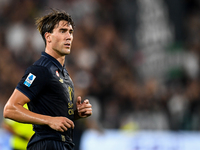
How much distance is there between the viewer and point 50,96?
250cm

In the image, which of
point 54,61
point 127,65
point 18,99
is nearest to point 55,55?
point 54,61

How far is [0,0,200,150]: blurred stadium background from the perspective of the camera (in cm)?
687

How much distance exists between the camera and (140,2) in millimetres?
11000

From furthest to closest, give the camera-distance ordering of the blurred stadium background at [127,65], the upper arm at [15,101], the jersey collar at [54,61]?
the blurred stadium background at [127,65] → the jersey collar at [54,61] → the upper arm at [15,101]

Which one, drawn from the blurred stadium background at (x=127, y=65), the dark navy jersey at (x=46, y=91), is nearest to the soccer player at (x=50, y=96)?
the dark navy jersey at (x=46, y=91)

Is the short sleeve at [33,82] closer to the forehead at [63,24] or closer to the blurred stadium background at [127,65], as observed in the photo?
the forehead at [63,24]

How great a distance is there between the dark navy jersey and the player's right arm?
62 mm

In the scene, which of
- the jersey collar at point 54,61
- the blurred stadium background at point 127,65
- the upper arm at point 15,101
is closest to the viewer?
the upper arm at point 15,101

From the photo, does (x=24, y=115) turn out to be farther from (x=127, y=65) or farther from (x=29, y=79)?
(x=127, y=65)

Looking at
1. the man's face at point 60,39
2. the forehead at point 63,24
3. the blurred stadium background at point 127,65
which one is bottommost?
the blurred stadium background at point 127,65

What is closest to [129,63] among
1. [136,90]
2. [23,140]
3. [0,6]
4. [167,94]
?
[136,90]

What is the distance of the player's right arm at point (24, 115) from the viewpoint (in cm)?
231

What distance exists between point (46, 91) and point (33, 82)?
0.15 meters

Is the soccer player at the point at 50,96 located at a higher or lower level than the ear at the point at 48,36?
lower
